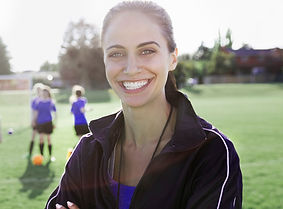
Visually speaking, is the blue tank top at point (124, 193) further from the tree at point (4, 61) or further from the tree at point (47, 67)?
the tree at point (47, 67)

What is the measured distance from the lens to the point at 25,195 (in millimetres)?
6102

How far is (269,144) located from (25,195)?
735 cm

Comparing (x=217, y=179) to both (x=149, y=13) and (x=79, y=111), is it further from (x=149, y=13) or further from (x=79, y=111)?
(x=79, y=111)

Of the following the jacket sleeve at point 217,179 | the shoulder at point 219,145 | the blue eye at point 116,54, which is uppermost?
the blue eye at point 116,54

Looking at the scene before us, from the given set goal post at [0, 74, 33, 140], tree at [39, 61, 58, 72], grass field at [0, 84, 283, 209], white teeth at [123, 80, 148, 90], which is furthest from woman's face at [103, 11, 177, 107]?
tree at [39, 61, 58, 72]

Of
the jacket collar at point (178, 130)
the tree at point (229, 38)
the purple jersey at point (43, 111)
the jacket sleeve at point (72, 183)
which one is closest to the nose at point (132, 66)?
the jacket collar at point (178, 130)

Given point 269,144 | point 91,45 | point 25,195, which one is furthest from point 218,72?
point 25,195

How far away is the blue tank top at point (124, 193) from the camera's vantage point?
6.11 feet

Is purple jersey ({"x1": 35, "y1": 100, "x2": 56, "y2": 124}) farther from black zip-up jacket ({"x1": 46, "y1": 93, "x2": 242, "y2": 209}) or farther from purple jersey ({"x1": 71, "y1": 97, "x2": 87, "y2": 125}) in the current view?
black zip-up jacket ({"x1": 46, "y1": 93, "x2": 242, "y2": 209})

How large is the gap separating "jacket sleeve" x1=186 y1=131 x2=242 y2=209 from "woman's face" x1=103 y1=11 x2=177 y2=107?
0.44 meters

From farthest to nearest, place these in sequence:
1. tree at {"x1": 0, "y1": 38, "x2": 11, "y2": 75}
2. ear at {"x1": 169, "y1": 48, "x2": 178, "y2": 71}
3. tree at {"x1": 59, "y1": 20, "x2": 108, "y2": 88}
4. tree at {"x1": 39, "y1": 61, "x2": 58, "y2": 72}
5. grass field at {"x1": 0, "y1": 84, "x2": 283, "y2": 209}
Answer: tree at {"x1": 39, "y1": 61, "x2": 58, "y2": 72}, tree at {"x1": 0, "y1": 38, "x2": 11, "y2": 75}, tree at {"x1": 59, "y1": 20, "x2": 108, "y2": 88}, grass field at {"x1": 0, "y1": 84, "x2": 283, "y2": 209}, ear at {"x1": 169, "y1": 48, "x2": 178, "y2": 71}

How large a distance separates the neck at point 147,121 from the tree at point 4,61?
76084mm

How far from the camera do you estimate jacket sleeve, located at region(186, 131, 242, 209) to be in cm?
166

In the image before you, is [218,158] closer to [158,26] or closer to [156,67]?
[156,67]
